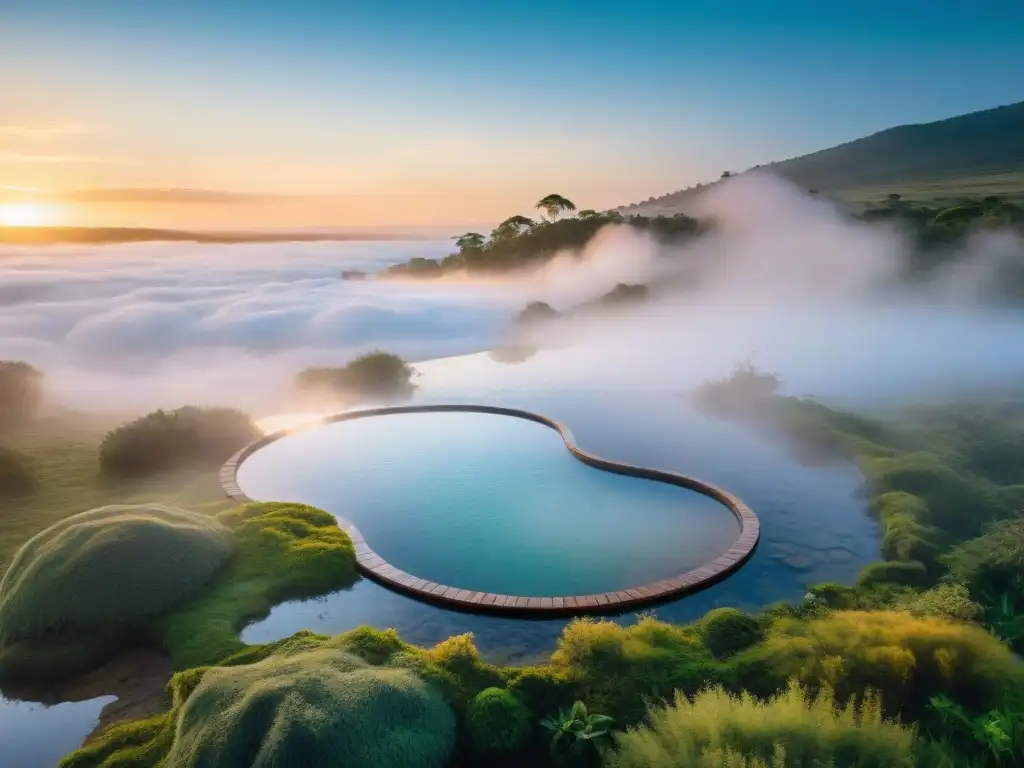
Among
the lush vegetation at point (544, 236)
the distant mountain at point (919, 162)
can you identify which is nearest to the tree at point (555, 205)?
the lush vegetation at point (544, 236)

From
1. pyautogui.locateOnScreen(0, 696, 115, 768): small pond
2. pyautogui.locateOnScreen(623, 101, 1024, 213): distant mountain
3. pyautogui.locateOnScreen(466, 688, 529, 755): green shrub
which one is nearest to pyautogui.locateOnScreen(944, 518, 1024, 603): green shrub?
pyautogui.locateOnScreen(466, 688, 529, 755): green shrub

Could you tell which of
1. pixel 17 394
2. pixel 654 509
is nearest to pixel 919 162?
pixel 654 509

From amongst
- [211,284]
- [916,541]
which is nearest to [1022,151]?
[211,284]

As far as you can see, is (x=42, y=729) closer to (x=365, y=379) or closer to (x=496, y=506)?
(x=496, y=506)

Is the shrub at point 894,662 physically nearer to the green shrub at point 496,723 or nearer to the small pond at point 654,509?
the small pond at point 654,509

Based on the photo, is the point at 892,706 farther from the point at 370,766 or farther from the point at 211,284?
the point at 211,284

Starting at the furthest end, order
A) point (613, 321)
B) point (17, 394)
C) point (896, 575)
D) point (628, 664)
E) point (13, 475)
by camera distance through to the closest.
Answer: point (613, 321) < point (17, 394) < point (13, 475) < point (896, 575) < point (628, 664)
